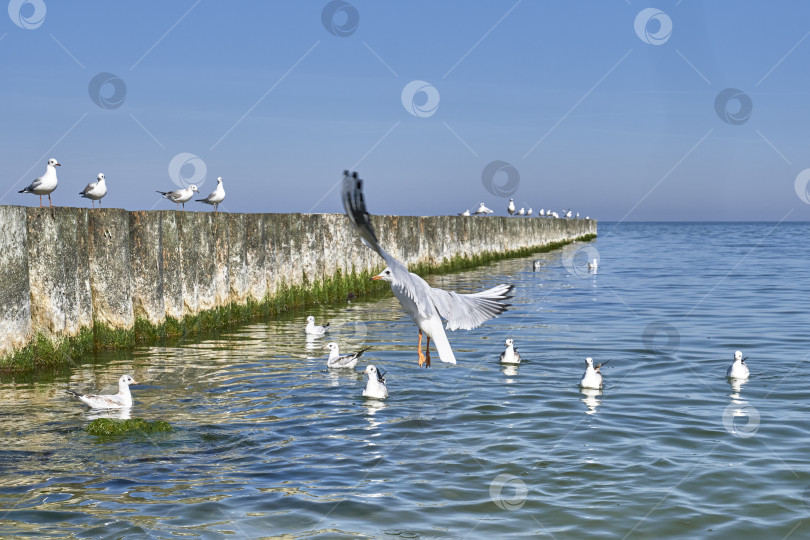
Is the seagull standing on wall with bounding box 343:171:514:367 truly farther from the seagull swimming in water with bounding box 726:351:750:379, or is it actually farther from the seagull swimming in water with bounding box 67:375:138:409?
the seagull swimming in water with bounding box 726:351:750:379

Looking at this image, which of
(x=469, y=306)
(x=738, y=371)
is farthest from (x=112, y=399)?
(x=738, y=371)

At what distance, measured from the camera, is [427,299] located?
8.76 metres

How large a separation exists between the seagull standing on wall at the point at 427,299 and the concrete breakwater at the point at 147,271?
17.8 feet

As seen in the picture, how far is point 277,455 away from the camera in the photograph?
26.3 ft

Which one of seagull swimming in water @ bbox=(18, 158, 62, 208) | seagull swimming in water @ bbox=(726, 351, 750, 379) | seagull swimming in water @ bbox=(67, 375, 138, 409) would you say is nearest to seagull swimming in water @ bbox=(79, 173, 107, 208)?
seagull swimming in water @ bbox=(18, 158, 62, 208)

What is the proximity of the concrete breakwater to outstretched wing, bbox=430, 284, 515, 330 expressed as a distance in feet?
19.2

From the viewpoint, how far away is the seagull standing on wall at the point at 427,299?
284 inches

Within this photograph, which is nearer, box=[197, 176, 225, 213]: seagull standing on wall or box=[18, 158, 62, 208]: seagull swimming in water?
box=[18, 158, 62, 208]: seagull swimming in water

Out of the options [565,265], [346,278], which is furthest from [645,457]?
[565,265]

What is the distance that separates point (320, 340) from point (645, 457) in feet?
27.2

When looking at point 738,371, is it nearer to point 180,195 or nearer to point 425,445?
point 425,445

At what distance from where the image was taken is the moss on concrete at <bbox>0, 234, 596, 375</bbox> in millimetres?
11891

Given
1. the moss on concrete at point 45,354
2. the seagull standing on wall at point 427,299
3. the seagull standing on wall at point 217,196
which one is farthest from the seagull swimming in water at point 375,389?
the seagull standing on wall at point 217,196

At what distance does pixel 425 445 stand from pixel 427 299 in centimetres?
143
